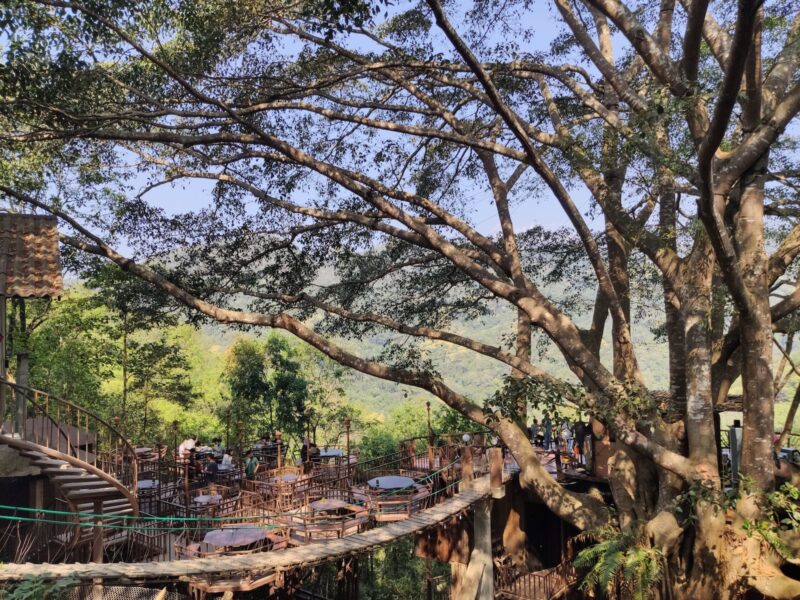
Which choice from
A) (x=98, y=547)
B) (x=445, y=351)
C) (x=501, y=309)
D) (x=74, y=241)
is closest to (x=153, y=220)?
(x=74, y=241)

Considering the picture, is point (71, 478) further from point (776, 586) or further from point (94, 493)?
point (776, 586)

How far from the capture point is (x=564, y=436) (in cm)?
1756

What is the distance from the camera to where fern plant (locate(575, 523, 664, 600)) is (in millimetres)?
7711

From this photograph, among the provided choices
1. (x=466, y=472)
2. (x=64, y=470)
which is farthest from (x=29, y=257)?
(x=466, y=472)

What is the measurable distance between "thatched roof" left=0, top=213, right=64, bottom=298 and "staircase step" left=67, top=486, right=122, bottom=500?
3122mm

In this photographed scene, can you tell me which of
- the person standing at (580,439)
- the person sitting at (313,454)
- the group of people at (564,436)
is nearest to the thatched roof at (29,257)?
the group of people at (564,436)

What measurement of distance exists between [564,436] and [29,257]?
14.1m

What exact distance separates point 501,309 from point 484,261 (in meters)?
92.2

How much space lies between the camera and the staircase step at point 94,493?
9375mm

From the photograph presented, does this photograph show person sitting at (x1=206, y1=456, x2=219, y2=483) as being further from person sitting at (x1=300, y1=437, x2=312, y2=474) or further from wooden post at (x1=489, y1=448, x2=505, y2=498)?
wooden post at (x1=489, y1=448, x2=505, y2=498)

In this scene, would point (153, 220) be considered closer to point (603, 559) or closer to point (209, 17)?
point (209, 17)

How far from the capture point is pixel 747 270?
8.25m

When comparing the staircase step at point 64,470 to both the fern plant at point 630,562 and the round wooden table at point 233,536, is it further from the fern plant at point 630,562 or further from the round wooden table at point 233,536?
the fern plant at point 630,562

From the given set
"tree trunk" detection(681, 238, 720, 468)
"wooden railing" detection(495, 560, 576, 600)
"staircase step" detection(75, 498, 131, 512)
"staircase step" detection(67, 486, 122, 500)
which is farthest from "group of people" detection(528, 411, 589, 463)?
"staircase step" detection(75, 498, 131, 512)
